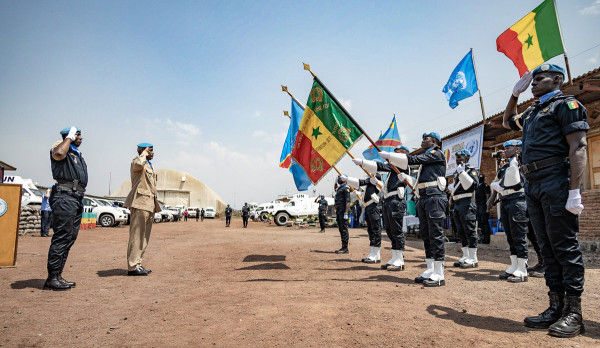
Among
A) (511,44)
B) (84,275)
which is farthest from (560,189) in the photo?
(511,44)

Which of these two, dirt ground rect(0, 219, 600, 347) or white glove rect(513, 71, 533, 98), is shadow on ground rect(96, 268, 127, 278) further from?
white glove rect(513, 71, 533, 98)

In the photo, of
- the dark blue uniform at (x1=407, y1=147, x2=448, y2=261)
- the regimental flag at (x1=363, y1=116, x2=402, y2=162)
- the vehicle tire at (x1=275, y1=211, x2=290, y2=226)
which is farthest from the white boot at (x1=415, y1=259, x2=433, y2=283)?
the vehicle tire at (x1=275, y1=211, x2=290, y2=226)

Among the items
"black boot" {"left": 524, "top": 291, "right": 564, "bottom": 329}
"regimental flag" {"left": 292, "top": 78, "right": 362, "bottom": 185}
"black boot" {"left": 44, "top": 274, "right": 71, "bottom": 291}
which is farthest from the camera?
"regimental flag" {"left": 292, "top": 78, "right": 362, "bottom": 185}

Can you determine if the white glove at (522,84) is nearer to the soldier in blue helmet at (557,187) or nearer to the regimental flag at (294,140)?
the soldier in blue helmet at (557,187)

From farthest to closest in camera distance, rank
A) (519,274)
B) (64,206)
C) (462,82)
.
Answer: (462,82) < (519,274) < (64,206)

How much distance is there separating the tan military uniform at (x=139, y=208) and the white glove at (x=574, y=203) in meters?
5.39

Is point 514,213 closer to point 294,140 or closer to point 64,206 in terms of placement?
point 294,140

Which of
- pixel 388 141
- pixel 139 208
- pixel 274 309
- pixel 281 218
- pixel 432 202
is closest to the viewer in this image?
pixel 274 309

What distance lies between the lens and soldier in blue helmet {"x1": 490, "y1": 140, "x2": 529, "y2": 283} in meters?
5.00

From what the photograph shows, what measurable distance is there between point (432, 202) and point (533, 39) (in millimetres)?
7106

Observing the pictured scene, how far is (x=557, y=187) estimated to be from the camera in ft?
9.37

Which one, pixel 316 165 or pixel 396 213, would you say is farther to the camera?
pixel 316 165

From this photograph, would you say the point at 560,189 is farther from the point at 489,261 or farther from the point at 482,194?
the point at 482,194

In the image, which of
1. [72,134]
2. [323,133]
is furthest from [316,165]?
[72,134]
